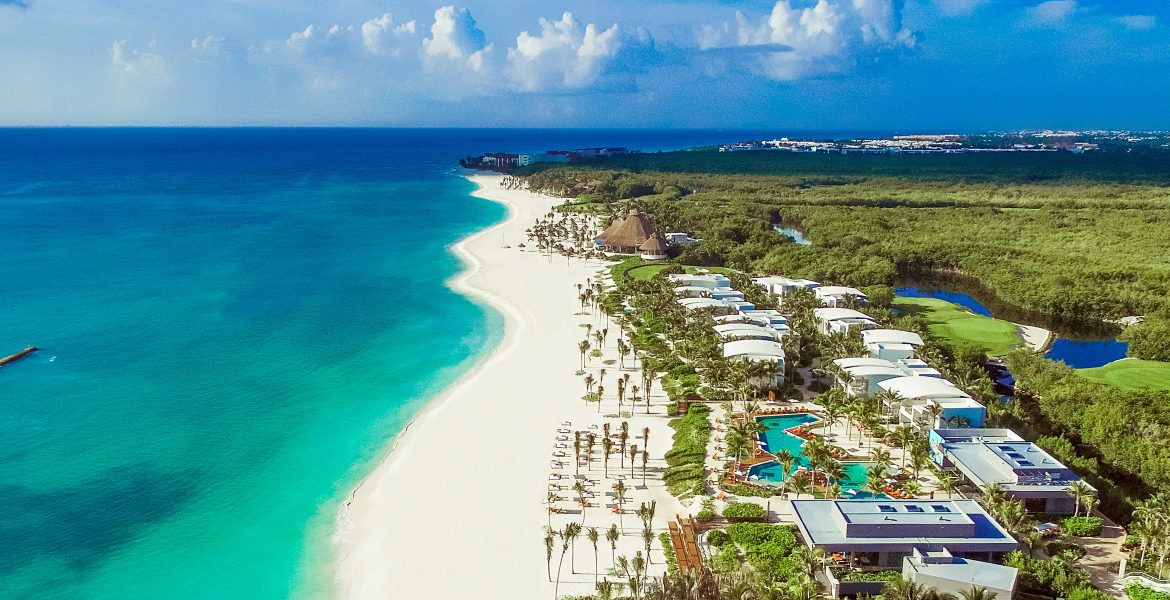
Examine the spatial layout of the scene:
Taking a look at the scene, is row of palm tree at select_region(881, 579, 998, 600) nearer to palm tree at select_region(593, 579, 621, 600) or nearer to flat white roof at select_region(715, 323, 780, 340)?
palm tree at select_region(593, 579, 621, 600)

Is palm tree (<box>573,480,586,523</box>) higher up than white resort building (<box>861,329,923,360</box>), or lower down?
lower down

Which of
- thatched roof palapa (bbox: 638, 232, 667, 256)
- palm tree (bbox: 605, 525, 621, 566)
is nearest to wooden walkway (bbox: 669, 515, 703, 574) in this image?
palm tree (bbox: 605, 525, 621, 566)

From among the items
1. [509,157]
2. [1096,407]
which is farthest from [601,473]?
[509,157]

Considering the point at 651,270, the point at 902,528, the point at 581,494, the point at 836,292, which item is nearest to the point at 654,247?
the point at 651,270

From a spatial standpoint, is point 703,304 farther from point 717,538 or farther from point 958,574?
point 958,574

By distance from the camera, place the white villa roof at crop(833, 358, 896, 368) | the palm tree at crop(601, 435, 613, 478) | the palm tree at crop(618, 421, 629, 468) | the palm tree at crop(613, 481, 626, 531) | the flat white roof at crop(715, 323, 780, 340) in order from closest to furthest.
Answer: the palm tree at crop(613, 481, 626, 531) < the palm tree at crop(601, 435, 613, 478) < the palm tree at crop(618, 421, 629, 468) < the white villa roof at crop(833, 358, 896, 368) < the flat white roof at crop(715, 323, 780, 340)

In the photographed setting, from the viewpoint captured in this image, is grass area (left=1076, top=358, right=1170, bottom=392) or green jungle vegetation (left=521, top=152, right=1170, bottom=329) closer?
grass area (left=1076, top=358, right=1170, bottom=392)

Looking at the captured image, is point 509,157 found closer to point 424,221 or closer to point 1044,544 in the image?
point 424,221
